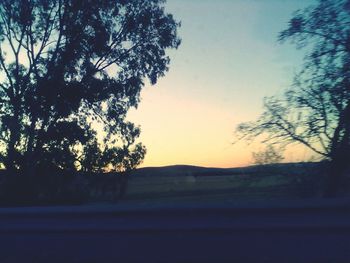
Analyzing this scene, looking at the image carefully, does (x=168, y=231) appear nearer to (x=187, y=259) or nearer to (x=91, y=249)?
(x=187, y=259)

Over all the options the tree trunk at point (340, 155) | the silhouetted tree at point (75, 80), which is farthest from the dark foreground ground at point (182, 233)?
the silhouetted tree at point (75, 80)

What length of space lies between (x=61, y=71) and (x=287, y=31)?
13910 millimetres

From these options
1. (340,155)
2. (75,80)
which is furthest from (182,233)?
(75,80)

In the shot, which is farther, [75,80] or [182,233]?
[75,80]

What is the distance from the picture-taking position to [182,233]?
443cm

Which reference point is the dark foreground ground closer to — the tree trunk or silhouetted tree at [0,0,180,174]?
the tree trunk

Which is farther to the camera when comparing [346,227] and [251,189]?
[251,189]

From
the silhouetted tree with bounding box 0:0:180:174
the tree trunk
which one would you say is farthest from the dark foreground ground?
the silhouetted tree with bounding box 0:0:180:174

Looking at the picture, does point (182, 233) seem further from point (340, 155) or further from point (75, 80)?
point (75, 80)

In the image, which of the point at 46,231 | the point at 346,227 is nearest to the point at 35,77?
the point at 46,231

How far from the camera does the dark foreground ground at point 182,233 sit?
4004 millimetres

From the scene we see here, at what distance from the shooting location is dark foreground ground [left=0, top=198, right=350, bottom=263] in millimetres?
4004

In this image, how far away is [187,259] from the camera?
4.34 meters

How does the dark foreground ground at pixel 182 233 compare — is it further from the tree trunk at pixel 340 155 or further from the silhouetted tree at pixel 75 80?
the silhouetted tree at pixel 75 80
